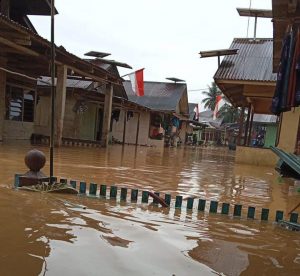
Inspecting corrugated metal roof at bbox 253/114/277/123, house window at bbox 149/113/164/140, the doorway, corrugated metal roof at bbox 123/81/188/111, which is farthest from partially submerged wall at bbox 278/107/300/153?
corrugated metal roof at bbox 253/114/277/123

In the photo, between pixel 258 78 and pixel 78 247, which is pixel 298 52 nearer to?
pixel 78 247

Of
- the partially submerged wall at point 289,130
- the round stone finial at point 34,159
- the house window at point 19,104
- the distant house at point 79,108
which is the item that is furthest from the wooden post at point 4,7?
the round stone finial at point 34,159

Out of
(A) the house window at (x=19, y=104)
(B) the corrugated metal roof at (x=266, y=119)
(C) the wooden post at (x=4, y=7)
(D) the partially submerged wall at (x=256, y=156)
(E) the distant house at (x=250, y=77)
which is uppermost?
(C) the wooden post at (x=4, y=7)

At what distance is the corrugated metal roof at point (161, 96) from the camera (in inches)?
1326

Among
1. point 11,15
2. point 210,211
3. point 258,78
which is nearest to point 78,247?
point 210,211

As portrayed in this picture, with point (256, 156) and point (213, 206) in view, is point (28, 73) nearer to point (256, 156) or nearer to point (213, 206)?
point (256, 156)

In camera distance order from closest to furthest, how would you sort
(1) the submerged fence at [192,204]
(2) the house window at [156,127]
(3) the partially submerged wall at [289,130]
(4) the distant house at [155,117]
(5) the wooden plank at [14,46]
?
(1) the submerged fence at [192,204], (5) the wooden plank at [14,46], (3) the partially submerged wall at [289,130], (4) the distant house at [155,117], (2) the house window at [156,127]

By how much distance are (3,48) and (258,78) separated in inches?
356

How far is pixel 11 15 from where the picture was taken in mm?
16328

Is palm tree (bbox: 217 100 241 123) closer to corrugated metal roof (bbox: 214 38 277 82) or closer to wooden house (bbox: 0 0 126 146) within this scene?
wooden house (bbox: 0 0 126 146)

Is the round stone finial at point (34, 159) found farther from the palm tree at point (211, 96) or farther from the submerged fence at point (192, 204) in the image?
the palm tree at point (211, 96)

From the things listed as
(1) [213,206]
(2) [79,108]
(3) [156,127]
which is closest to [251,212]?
(1) [213,206]

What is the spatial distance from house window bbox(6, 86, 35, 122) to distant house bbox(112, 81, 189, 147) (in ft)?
22.4

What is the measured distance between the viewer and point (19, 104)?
688 inches
